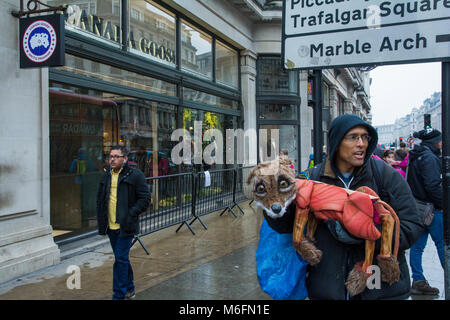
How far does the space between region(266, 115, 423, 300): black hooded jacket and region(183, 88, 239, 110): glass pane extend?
8605 mm

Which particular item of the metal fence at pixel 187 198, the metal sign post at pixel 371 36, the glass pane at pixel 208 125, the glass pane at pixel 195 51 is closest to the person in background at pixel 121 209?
the metal fence at pixel 187 198

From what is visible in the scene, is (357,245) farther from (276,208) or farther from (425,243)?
(425,243)

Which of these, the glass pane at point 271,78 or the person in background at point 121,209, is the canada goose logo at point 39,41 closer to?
the person in background at point 121,209

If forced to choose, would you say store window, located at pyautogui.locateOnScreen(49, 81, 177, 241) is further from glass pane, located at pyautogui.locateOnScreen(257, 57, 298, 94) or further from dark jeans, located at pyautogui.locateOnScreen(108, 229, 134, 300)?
glass pane, located at pyautogui.locateOnScreen(257, 57, 298, 94)

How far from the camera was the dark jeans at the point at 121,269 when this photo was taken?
4520mm

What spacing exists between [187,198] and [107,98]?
2.74 metres

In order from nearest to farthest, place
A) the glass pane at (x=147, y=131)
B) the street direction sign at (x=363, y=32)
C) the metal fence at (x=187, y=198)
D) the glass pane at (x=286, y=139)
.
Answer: the street direction sign at (x=363, y=32), the metal fence at (x=187, y=198), the glass pane at (x=147, y=131), the glass pane at (x=286, y=139)

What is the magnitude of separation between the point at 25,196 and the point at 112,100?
2879 millimetres

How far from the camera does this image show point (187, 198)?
8.70m

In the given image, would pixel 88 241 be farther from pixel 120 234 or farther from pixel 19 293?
pixel 120 234

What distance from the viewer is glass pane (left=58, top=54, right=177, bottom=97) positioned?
685cm

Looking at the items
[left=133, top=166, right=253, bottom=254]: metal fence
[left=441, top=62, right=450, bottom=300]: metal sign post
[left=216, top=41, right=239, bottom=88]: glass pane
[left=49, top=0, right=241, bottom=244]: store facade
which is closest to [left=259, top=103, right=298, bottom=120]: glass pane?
[left=216, top=41, right=239, bottom=88]: glass pane

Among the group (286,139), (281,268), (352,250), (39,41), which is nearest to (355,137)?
(352,250)

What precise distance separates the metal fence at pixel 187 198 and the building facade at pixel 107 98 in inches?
41.7
